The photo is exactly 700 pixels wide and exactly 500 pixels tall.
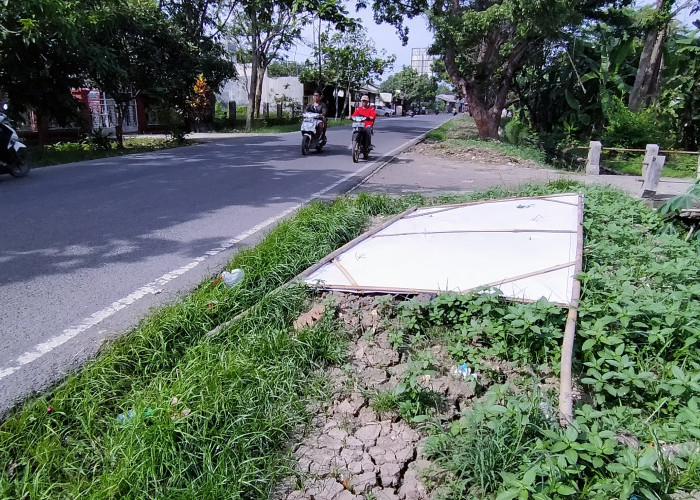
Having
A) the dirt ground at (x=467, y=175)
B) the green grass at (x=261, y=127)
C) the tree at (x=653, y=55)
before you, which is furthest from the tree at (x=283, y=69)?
the dirt ground at (x=467, y=175)

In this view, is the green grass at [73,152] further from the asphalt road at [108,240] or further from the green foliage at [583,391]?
the green foliage at [583,391]

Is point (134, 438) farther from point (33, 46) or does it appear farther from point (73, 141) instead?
point (73, 141)

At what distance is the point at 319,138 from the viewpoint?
13.7 metres

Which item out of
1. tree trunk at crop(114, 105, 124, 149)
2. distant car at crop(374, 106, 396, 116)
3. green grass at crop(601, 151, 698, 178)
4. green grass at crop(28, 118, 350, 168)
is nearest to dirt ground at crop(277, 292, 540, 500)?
green grass at crop(28, 118, 350, 168)

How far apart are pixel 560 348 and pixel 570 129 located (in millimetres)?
19647

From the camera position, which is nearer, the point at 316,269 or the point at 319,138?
the point at 316,269

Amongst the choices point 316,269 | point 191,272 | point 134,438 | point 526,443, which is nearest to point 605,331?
point 526,443

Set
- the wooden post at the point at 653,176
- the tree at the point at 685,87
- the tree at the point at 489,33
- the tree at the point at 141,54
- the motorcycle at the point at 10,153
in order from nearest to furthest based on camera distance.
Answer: the wooden post at the point at 653,176
the motorcycle at the point at 10,153
the tree at the point at 489,33
the tree at the point at 141,54
the tree at the point at 685,87

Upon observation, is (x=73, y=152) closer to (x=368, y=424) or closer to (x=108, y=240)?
(x=108, y=240)

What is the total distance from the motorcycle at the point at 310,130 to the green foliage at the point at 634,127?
11.4 metres

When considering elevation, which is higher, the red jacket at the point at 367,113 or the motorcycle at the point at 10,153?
the red jacket at the point at 367,113

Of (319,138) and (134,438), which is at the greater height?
(319,138)

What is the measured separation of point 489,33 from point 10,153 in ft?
47.1

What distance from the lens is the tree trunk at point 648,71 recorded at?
18.4 metres
